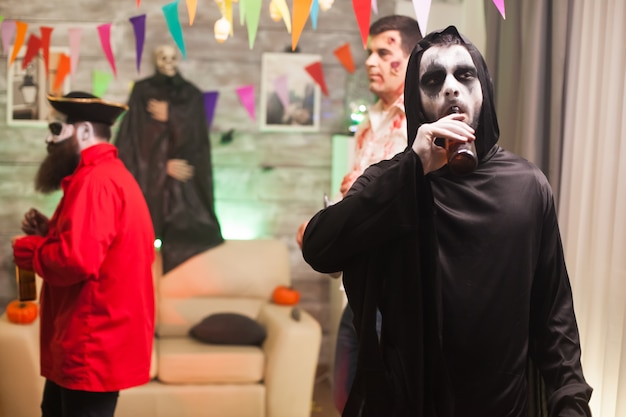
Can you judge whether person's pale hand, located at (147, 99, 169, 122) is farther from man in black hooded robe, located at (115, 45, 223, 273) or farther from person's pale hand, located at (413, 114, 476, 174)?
person's pale hand, located at (413, 114, 476, 174)

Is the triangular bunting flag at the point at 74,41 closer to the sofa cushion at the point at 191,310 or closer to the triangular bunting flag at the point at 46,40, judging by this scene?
the triangular bunting flag at the point at 46,40

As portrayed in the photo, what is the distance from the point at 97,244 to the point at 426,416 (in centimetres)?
136

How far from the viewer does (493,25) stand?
9.62ft

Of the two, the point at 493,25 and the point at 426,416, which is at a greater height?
the point at 493,25

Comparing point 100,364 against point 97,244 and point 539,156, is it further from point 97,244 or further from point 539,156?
point 539,156

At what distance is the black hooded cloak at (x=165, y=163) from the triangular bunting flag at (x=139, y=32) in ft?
0.92

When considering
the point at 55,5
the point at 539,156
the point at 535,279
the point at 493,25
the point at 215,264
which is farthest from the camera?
the point at 55,5

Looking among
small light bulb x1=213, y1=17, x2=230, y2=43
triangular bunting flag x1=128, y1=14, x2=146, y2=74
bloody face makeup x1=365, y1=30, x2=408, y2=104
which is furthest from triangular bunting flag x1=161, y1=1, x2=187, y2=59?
bloody face makeup x1=365, y1=30, x2=408, y2=104

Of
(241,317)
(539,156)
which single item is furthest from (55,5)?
(539,156)

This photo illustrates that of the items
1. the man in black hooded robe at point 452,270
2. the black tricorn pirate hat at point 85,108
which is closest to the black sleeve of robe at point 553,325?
the man in black hooded robe at point 452,270

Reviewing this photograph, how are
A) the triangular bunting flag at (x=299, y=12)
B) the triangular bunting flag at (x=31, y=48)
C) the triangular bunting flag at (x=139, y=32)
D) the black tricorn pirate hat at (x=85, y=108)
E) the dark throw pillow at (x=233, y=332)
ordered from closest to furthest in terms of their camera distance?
1. the triangular bunting flag at (x=299, y=12)
2. the black tricorn pirate hat at (x=85, y=108)
3. the dark throw pillow at (x=233, y=332)
4. the triangular bunting flag at (x=139, y=32)
5. the triangular bunting flag at (x=31, y=48)

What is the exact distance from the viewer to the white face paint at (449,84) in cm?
136

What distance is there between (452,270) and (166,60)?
3449 millimetres

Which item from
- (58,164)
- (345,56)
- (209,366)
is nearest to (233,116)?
(345,56)
